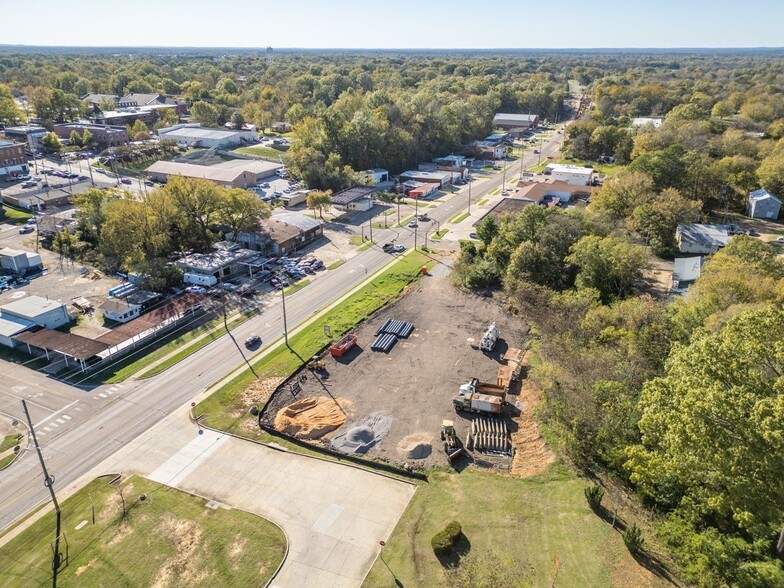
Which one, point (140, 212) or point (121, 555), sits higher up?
point (140, 212)

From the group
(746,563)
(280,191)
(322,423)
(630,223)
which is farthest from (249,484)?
(280,191)

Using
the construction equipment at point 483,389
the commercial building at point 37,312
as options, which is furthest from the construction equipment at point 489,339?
the commercial building at point 37,312

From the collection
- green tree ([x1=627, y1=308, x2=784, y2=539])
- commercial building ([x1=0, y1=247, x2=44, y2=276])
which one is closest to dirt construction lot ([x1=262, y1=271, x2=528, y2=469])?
green tree ([x1=627, y1=308, x2=784, y2=539])

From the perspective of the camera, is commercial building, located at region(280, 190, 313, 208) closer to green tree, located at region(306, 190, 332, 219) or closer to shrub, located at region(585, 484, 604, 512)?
green tree, located at region(306, 190, 332, 219)

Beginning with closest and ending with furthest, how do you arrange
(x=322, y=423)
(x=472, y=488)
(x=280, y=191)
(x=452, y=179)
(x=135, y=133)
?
(x=472, y=488), (x=322, y=423), (x=280, y=191), (x=452, y=179), (x=135, y=133)

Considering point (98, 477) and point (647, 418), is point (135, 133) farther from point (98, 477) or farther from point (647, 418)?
point (647, 418)

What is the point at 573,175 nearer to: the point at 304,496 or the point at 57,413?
the point at 304,496

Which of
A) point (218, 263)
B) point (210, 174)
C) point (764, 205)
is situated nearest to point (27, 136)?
point (210, 174)
